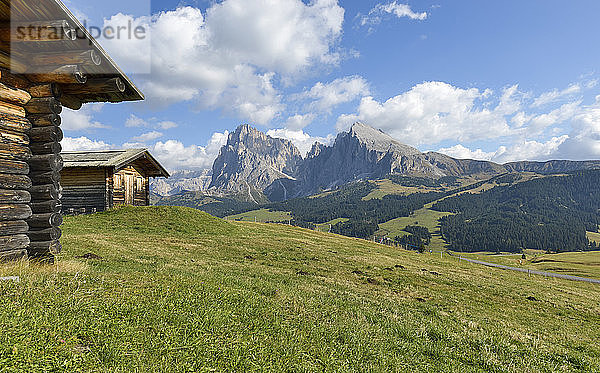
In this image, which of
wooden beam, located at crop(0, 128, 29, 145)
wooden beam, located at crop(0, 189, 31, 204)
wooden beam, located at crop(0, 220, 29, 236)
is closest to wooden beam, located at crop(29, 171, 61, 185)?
wooden beam, located at crop(0, 189, 31, 204)

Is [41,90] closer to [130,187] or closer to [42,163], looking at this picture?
[42,163]

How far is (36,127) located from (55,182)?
2.15m

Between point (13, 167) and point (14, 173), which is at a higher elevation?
point (13, 167)

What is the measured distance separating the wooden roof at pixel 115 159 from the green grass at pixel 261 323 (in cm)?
2190

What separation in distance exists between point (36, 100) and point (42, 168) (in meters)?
2.58

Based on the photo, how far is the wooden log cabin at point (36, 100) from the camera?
9922 mm

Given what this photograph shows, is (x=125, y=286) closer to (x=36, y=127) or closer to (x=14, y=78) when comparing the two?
(x=36, y=127)

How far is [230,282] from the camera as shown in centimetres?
1334

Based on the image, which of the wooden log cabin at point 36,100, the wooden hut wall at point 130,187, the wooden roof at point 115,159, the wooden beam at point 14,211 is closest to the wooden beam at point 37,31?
the wooden log cabin at point 36,100

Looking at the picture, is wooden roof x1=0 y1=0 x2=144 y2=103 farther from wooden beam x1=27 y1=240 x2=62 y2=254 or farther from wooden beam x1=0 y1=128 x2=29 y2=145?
wooden beam x1=27 y1=240 x2=62 y2=254

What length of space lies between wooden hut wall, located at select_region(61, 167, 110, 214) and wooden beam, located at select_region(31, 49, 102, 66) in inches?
1258

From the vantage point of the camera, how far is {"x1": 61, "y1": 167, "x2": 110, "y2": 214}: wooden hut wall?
38.0 meters

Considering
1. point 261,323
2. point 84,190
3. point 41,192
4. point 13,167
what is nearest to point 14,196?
point 41,192

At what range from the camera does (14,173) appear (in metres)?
10.4
